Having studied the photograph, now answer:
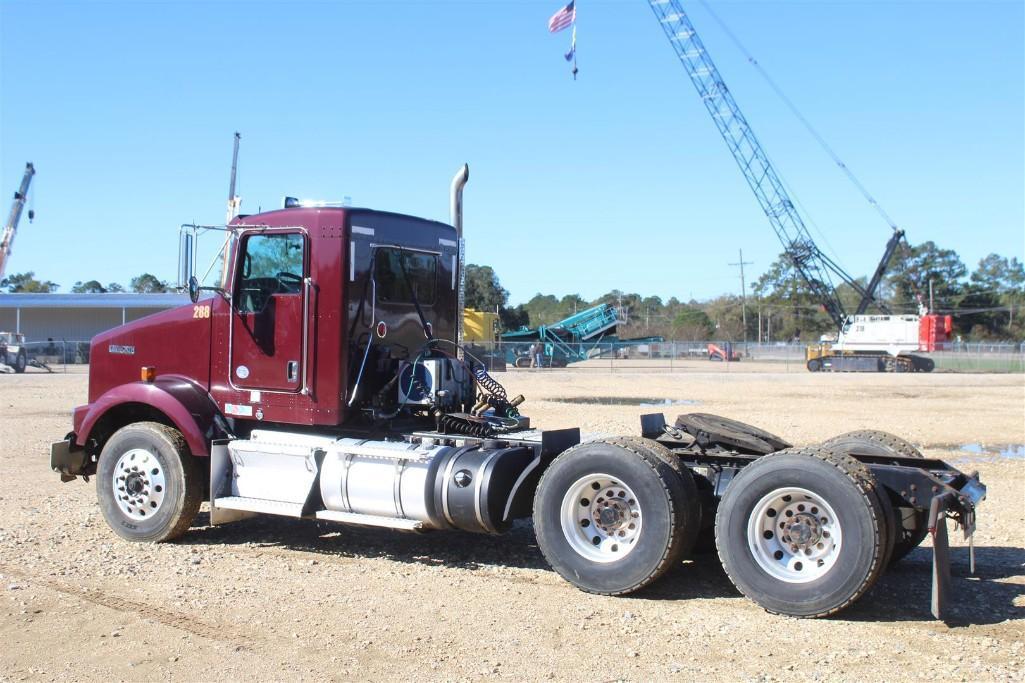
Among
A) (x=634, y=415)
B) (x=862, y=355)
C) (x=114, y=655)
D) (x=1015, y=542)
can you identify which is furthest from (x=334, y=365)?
(x=862, y=355)

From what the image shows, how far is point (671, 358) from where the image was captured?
57.0m

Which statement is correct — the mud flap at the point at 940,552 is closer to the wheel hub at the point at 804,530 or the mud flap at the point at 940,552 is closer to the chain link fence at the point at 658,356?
the wheel hub at the point at 804,530

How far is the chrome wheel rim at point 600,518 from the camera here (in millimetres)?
6543

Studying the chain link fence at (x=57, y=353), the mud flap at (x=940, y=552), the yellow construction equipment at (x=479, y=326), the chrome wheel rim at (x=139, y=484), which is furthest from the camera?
the yellow construction equipment at (x=479, y=326)

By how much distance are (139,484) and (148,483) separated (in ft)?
0.34

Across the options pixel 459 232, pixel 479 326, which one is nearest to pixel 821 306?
pixel 479 326

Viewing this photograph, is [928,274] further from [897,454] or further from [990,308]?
[897,454]

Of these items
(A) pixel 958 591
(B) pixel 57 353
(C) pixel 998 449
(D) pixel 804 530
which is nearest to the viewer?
(D) pixel 804 530

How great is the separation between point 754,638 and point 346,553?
3737 mm

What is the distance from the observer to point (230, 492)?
8.05 m

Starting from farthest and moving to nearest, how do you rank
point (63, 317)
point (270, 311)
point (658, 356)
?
point (658, 356) → point (63, 317) → point (270, 311)

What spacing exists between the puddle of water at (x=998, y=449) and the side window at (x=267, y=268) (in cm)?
1131

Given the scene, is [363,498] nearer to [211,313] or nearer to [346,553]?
[346,553]

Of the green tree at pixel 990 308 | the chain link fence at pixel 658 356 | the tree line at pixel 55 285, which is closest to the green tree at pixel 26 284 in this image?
the tree line at pixel 55 285
